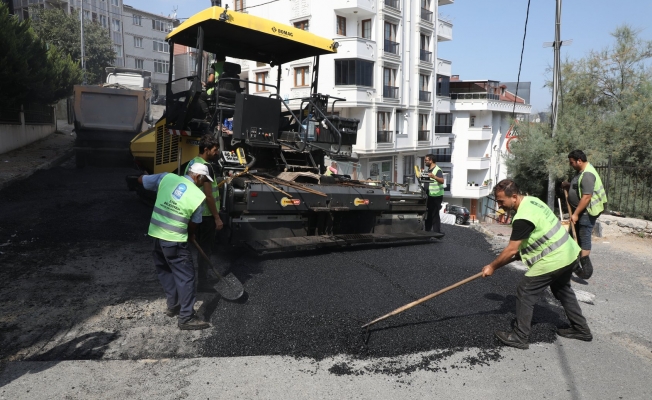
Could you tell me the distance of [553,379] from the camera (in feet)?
10.8

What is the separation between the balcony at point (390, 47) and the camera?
1017 inches

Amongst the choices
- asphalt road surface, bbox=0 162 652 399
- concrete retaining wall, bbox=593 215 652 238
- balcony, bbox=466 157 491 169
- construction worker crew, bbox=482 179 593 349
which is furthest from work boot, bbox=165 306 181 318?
balcony, bbox=466 157 491 169

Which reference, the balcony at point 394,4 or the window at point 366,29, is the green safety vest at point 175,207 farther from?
the balcony at point 394,4

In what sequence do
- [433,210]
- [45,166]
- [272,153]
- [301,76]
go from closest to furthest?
[272,153]
[433,210]
[45,166]
[301,76]

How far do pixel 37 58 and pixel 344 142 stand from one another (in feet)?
42.1

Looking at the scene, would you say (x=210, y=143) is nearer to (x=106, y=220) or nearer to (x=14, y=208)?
(x=106, y=220)

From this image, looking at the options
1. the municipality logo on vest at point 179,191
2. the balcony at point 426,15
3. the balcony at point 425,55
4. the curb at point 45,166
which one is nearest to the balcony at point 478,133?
Result: the balcony at point 425,55

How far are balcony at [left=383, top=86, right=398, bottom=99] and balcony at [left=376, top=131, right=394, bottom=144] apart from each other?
1790mm

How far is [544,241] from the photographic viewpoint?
11.8ft

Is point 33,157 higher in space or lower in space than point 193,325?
higher

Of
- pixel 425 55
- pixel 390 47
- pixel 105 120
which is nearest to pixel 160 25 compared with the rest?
pixel 425 55

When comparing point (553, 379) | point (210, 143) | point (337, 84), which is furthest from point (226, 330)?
point (337, 84)

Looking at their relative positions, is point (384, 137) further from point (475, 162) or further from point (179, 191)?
point (179, 191)

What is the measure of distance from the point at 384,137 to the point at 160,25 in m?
33.8
